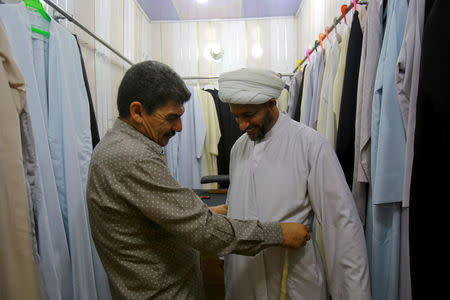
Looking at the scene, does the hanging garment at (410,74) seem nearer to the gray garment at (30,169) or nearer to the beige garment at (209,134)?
the gray garment at (30,169)

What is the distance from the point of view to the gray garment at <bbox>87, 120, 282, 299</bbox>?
2.51ft

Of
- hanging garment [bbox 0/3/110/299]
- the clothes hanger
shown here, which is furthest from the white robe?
the clothes hanger

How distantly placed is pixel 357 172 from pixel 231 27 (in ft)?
9.83

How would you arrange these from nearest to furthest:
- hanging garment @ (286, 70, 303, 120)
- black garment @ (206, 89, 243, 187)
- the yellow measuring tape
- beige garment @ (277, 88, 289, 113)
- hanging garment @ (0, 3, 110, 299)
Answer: the yellow measuring tape < hanging garment @ (0, 3, 110, 299) < hanging garment @ (286, 70, 303, 120) < beige garment @ (277, 88, 289, 113) < black garment @ (206, 89, 243, 187)

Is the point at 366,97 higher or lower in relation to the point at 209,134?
higher

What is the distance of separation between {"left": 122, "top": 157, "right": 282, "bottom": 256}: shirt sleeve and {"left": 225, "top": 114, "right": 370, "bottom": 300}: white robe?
0.18 meters

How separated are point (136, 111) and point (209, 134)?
2378 millimetres

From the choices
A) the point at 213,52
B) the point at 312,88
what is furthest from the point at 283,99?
the point at 213,52

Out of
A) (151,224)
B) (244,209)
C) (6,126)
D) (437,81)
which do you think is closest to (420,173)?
(437,81)

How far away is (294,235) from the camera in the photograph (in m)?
0.86

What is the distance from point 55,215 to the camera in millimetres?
1148

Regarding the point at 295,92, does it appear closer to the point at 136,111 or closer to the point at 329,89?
the point at 329,89

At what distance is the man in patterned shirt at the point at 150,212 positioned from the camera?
30.2 inches

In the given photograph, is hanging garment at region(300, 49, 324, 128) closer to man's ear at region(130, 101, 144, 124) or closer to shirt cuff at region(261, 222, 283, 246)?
shirt cuff at region(261, 222, 283, 246)
